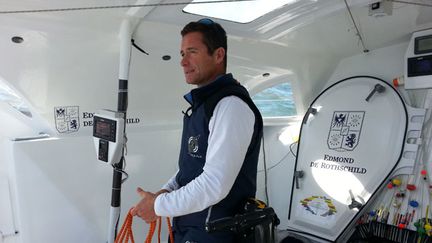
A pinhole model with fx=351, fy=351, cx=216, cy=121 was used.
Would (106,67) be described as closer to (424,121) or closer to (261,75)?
(261,75)

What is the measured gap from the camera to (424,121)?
106 inches

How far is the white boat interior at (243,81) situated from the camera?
213 centimetres

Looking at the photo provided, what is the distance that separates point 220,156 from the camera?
117cm

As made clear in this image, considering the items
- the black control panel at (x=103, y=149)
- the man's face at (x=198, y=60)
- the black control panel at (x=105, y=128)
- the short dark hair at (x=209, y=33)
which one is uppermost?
the short dark hair at (x=209, y=33)

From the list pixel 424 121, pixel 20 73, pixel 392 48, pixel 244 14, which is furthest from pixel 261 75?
pixel 20 73

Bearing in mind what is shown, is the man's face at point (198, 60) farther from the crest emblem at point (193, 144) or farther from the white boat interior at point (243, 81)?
the white boat interior at point (243, 81)

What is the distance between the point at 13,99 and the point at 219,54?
5.50ft

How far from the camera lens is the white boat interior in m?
2.13

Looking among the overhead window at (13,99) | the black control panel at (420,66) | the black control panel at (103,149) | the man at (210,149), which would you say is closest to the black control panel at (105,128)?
the black control panel at (103,149)

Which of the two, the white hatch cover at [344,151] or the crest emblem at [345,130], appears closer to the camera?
the white hatch cover at [344,151]

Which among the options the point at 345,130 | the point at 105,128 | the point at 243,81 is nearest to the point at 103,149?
the point at 105,128

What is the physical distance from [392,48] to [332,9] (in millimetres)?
964

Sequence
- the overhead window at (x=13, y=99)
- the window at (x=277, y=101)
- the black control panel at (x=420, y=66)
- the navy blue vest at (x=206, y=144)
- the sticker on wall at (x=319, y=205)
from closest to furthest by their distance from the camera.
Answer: the navy blue vest at (x=206, y=144), the overhead window at (x=13, y=99), the black control panel at (x=420, y=66), the sticker on wall at (x=319, y=205), the window at (x=277, y=101)

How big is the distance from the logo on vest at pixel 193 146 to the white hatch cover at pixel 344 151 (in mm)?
1940
